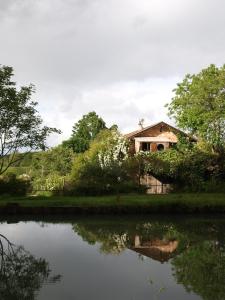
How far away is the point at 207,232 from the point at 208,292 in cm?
1096

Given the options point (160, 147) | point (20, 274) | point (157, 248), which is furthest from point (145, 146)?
point (20, 274)

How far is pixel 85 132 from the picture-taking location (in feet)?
230

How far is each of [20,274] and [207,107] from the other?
35065 mm

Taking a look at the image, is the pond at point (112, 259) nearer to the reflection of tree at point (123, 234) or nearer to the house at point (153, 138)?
the reflection of tree at point (123, 234)

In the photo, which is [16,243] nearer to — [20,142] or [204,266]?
[204,266]

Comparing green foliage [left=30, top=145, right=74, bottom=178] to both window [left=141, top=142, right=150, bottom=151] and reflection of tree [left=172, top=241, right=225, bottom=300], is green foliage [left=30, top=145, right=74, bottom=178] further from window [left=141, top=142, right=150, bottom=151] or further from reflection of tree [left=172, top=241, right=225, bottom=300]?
reflection of tree [left=172, top=241, right=225, bottom=300]

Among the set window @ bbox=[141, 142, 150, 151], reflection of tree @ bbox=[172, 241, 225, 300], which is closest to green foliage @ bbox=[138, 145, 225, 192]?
window @ bbox=[141, 142, 150, 151]

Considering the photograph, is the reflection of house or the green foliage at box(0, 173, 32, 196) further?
the green foliage at box(0, 173, 32, 196)

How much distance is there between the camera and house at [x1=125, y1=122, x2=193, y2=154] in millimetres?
54875

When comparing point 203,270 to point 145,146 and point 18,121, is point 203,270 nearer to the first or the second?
point 18,121

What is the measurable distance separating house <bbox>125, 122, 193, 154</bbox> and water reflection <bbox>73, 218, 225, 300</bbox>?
1096 inches

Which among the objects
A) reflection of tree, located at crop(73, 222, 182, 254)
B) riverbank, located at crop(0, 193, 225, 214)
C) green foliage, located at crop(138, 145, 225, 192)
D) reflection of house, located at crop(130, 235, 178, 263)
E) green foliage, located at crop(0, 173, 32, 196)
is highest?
green foliage, located at crop(138, 145, 225, 192)

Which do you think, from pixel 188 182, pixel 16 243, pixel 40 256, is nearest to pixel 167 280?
pixel 40 256

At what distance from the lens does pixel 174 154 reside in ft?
148
